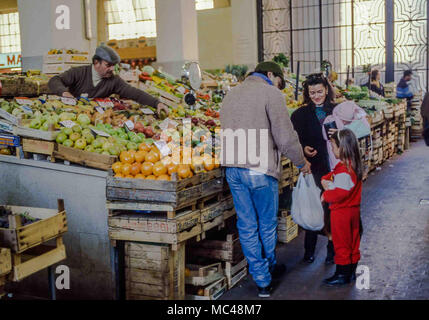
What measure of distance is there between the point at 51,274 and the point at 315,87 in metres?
2.56

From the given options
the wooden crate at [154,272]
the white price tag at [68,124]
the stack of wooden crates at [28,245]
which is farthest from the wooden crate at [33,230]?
the white price tag at [68,124]

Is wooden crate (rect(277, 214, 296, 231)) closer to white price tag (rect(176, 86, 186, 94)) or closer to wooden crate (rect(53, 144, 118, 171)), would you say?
wooden crate (rect(53, 144, 118, 171))

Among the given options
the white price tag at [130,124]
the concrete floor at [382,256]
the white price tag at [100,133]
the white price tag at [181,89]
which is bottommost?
the concrete floor at [382,256]

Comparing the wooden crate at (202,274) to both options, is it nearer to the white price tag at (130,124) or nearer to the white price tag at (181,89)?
the white price tag at (130,124)

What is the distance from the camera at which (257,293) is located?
13.3 feet

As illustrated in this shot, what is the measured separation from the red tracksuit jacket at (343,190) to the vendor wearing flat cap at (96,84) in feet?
6.54

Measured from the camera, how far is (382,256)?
15.6 feet

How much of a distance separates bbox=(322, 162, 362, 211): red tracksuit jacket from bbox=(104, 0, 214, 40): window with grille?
609 inches

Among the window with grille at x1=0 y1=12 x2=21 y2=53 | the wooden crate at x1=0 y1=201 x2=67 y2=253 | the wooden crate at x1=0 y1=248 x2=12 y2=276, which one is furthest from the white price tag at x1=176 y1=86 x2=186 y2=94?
the window with grille at x1=0 y1=12 x2=21 y2=53

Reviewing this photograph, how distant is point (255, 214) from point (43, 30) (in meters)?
6.17

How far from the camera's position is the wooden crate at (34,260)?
2898 mm

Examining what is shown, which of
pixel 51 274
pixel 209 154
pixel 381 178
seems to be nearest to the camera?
pixel 51 274
